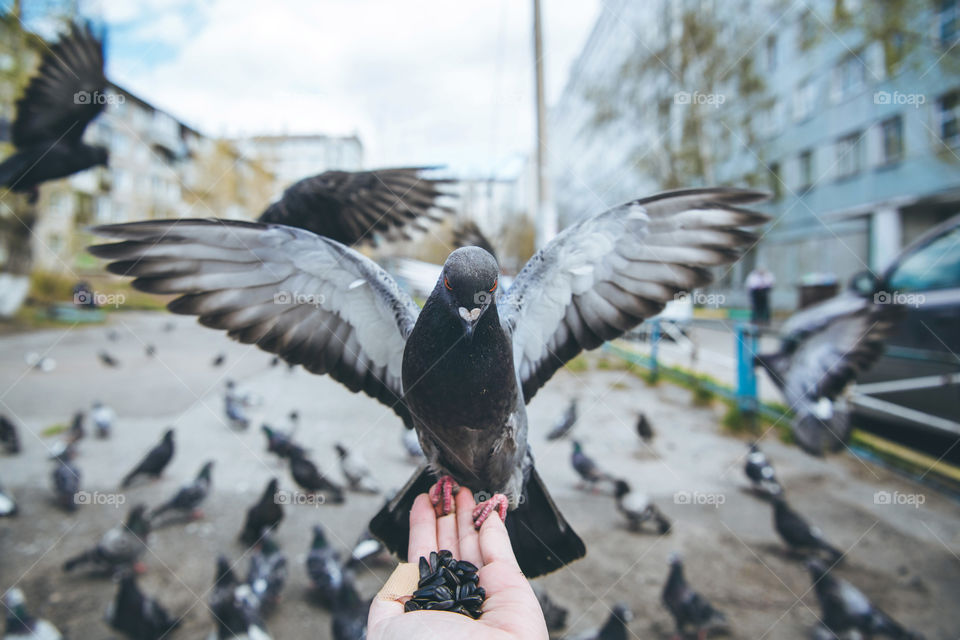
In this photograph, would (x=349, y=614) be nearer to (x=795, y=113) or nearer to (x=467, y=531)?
(x=467, y=531)

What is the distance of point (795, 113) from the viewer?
65.8 ft

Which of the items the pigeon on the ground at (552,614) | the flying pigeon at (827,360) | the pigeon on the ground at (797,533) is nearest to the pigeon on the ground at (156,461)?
the pigeon on the ground at (552,614)

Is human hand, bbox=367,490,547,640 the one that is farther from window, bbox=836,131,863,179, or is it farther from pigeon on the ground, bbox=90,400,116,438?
window, bbox=836,131,863,179

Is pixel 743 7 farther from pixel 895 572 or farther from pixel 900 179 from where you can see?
pixel 895 572

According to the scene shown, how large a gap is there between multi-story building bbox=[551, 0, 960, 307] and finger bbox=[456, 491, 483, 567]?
395 inches

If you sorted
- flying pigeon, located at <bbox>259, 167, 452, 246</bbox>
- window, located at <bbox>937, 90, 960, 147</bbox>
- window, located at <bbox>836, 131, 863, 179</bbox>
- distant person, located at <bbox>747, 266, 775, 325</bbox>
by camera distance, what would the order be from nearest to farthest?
flying pigeon, located at <bbox>259, 167, 452, 246</bbox>
distant person, located at <bbox>747, 266, 775, 325</bbox>
window, located at <bbox>937, 90, 960, 147</bbox>
window, located at <bbox>836, 131, 863, 179</bbox>

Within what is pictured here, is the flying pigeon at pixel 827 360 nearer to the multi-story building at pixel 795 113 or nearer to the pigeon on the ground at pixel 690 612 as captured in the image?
the pigeon on the ground at pixel 690 612

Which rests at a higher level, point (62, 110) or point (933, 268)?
point (62, 110)

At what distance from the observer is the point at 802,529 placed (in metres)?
3.42

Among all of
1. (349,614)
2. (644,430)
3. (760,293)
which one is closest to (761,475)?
(644,430)

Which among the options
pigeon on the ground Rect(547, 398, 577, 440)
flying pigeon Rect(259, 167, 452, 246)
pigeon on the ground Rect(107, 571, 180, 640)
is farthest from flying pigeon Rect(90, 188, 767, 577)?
pigeon on the ground Rect(547, 398, 577, 440)

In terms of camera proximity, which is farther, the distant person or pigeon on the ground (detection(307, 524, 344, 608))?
the distant person

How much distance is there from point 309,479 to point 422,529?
297cm

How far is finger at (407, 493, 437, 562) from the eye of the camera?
141 cm
